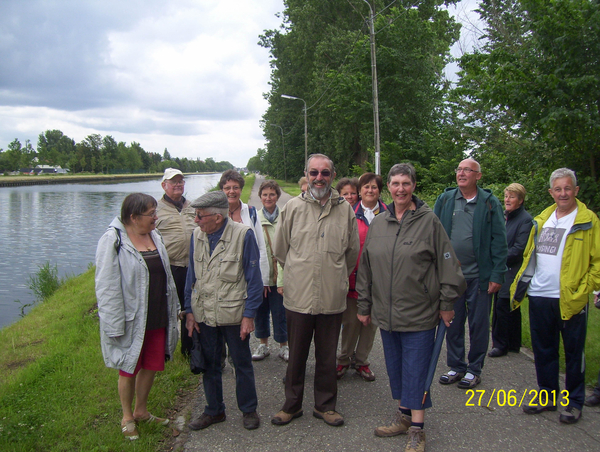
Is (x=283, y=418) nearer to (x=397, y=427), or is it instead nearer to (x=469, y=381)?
(x=397, y=427)

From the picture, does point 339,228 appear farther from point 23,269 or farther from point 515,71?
point 23,269

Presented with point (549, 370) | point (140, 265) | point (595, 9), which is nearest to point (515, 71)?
A: point (595, 9)

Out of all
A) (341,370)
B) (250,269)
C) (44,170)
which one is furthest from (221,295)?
(44,170)

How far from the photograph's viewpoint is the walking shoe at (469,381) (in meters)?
4.04

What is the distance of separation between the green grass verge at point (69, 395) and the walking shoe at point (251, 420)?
58 centimetres

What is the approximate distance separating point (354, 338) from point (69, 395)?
2.71m

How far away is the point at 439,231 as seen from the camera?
3113 millimetres

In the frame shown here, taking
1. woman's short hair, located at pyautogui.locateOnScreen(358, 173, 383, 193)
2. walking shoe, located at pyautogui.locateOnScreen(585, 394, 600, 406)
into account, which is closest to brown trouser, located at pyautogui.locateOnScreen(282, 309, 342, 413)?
woman's short hair, located at pyautogui.locateOnScreen(358, 173, 383, 193)

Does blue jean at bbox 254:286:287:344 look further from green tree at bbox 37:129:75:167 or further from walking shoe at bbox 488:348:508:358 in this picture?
green tree at bbox 37:129:75:167

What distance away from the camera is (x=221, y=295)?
3328mm

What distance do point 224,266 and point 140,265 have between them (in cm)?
60

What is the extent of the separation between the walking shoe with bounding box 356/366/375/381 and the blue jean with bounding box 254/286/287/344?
96cm

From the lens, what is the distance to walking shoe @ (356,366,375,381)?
4.24 m

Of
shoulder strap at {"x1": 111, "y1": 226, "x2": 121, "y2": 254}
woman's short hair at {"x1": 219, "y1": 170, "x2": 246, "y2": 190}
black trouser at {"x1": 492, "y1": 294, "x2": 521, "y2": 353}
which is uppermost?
woman's short hair at {"x1": 219, "y1": 170, "x2": 246, "y2": 190}
